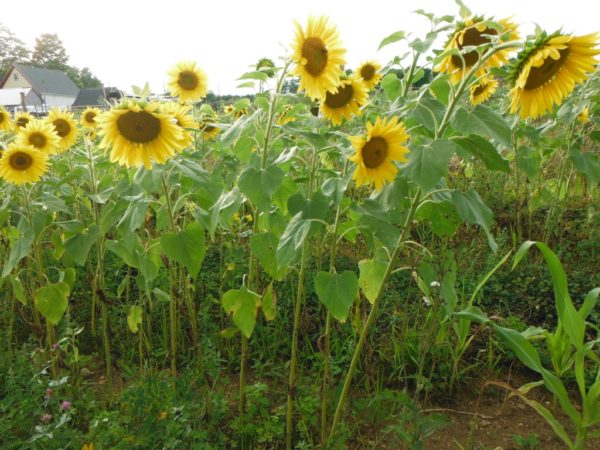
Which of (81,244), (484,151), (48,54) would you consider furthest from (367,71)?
(48,54)

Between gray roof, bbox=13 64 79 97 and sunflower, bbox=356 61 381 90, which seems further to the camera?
gray roof, bbox=13 64 79 97

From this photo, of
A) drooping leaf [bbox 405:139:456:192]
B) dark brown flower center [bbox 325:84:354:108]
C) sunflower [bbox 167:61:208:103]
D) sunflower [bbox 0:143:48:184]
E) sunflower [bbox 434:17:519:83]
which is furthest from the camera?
sunflower [bbox 167:61:208:103]

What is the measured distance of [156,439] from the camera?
152 cm

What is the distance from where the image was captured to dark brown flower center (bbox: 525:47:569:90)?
43.5 inches

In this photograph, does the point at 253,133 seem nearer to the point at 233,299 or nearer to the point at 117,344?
the point at 233,299

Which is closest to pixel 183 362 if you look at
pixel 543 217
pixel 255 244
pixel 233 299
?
pixel 233 299

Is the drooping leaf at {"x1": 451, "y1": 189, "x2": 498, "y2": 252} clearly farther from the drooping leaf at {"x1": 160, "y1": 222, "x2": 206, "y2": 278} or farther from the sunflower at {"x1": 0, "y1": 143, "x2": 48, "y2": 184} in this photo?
the sunflower at {"x1": 0, "y1": 143, "x2": 48, "y2": 184}

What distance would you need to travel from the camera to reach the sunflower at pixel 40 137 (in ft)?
6.52

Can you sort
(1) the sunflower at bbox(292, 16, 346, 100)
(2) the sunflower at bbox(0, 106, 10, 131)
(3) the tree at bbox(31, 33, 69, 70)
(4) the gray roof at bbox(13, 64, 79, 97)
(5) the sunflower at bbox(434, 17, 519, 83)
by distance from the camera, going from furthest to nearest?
(3) the tree at bbox(31, 33, 69, 70)
(4) the gray roof at bbox(13, 64, 79, 97)
(2) the sunflower at bbox(0, 106, 10, 131)
(1) the sunflower at bbox(292, 16, 346, 100)
(5) the sunflower at bbox(434, 17, 519, 83)

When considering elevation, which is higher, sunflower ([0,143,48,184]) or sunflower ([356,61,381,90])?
sunflower ([356,61,381,90])

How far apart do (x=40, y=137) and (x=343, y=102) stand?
1352 millimetres

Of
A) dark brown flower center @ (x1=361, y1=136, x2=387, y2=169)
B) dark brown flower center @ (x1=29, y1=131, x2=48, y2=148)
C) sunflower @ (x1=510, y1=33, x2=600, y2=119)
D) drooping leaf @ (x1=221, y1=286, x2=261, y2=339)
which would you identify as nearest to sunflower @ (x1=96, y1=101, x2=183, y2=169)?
drooping leaf @ (x1=221, y1=286, x2=261, y2=339)

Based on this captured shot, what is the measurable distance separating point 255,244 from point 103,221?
0.55m

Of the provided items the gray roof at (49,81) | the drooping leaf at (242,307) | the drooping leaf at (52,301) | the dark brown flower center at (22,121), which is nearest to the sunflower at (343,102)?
the drooping leaf at (242,307)
